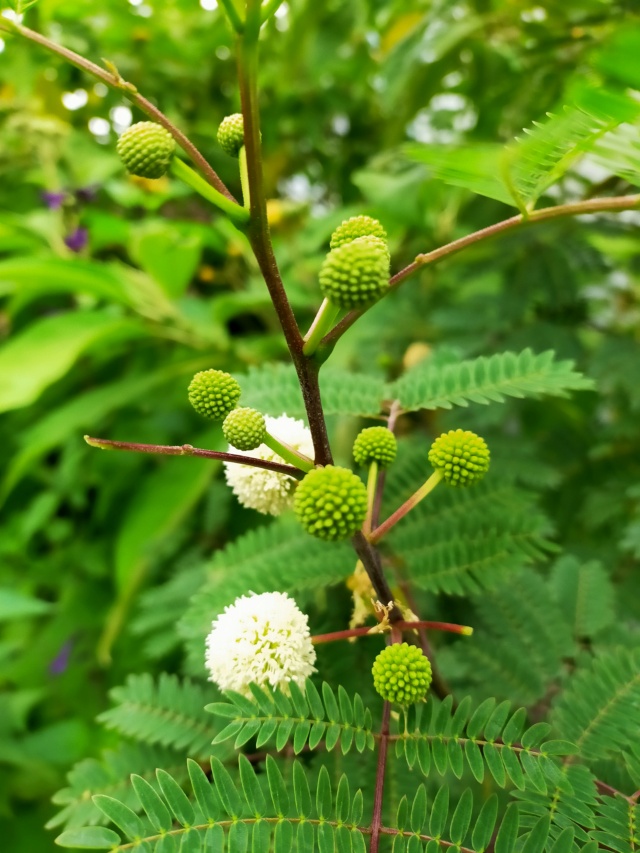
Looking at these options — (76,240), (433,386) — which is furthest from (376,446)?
(76,240)

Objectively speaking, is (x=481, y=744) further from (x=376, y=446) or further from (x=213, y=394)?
(x=213, y=394)

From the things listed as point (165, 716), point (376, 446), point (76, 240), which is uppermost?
point (76, 240)

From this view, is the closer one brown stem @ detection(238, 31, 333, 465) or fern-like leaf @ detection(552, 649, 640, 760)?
brown stem @ detection(238, 31, 333, 465)

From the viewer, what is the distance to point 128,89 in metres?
0.43

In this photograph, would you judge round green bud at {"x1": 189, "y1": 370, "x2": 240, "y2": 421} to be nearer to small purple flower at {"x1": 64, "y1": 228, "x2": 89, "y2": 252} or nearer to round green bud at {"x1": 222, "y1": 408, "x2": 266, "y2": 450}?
round green bud at {"x1": 222, "y1": 408, "x2": 266, "y2": 450}

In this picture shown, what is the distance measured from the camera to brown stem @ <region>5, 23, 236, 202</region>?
1.42ft

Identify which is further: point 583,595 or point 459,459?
point 583,595

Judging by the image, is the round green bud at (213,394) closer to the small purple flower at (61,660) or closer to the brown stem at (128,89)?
the brown stem at (128,89)

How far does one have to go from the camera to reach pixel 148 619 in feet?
3.44

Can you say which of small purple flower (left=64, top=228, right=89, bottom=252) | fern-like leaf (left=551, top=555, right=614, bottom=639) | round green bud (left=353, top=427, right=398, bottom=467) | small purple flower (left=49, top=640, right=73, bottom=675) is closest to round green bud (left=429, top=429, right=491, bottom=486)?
round green bud (left=353, top=427, right=398, bottom=467)

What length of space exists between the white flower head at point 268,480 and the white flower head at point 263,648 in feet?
0.29

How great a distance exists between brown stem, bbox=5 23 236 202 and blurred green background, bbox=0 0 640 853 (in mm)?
609

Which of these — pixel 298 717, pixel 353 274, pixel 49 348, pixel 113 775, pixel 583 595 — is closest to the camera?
pixel 353 274

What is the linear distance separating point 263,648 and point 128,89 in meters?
0.44
